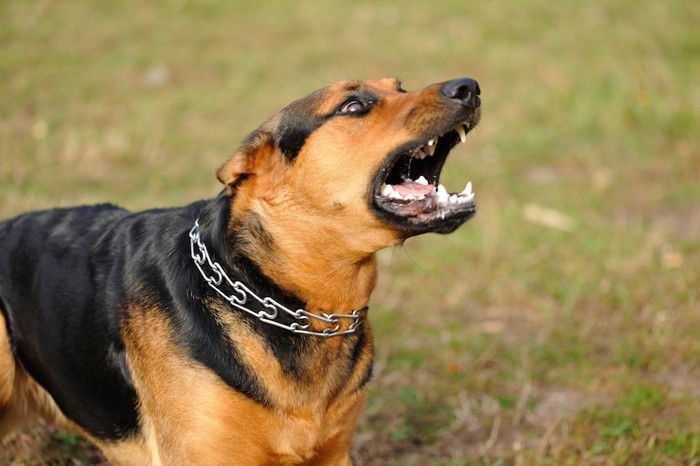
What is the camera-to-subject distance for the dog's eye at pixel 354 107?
12.6 feet

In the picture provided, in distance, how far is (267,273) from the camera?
3777 mm

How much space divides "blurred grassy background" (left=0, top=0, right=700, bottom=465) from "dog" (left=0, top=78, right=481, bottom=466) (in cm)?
95

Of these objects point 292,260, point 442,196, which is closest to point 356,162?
point 442,196

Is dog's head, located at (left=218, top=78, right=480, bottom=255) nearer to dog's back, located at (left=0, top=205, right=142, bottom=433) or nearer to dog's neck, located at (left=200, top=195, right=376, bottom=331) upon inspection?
dog's neck, located at (left=200, top=195, right=376, bottom=331)

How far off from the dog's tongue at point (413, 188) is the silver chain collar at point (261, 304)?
0.59 meters

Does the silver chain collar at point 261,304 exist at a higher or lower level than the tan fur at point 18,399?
higher

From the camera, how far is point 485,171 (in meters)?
9.28

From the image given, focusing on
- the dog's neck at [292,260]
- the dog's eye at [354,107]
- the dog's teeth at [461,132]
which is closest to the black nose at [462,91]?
the dog's teeth at [461,132]

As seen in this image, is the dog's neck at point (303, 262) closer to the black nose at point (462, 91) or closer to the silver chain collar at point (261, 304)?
the silver chain collar at point (261, 304)

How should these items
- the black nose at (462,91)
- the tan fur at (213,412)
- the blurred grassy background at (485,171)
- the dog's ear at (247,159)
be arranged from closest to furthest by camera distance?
1. the tan fur at (213,412)
2. the black nose at (462,91)
3. the dog's ear at (247,159)
4. the blurred grassy background at (485,171)

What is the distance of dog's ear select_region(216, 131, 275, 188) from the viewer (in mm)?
3820

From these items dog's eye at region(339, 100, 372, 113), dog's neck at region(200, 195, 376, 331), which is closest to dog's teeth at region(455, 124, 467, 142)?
dog's eye at region(339, 100, 372, 113)

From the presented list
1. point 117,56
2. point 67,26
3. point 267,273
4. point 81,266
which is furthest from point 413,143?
point 67,26

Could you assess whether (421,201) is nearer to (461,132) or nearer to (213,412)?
(461,132)
